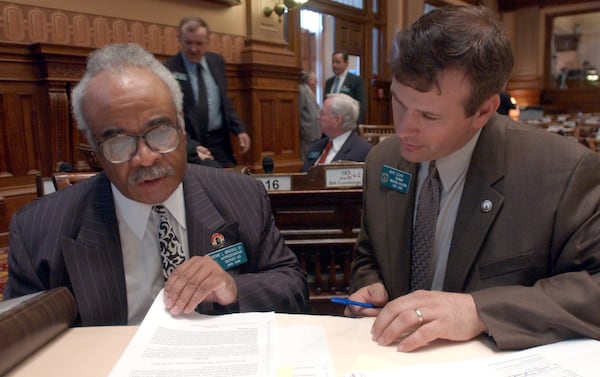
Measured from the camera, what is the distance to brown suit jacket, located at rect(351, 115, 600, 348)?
3.04 ft

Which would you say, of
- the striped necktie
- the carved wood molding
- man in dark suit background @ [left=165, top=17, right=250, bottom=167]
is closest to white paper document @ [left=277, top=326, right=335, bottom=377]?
man in dark suit background @ [left=165, top=17, right=250, bottom=167]

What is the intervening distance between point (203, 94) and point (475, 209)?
2772mm

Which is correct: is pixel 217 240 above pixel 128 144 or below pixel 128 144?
below

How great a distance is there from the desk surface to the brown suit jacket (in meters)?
0.12

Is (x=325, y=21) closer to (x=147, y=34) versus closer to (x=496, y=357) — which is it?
(x=147, y=34)

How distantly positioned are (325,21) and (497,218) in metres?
9.89

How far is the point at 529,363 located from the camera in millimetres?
825

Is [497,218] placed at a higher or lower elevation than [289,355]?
higher

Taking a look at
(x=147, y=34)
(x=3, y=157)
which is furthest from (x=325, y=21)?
(x=3, y=157)

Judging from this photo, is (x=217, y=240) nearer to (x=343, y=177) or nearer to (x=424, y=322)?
(x=424, y=322)

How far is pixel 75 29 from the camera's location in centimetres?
449

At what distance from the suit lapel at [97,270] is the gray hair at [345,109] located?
288cm

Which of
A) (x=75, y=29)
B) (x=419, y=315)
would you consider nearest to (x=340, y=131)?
(x=75, y=29)

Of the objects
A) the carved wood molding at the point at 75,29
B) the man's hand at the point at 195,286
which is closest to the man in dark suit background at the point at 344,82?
the carved wood molding at the point at 75,29
